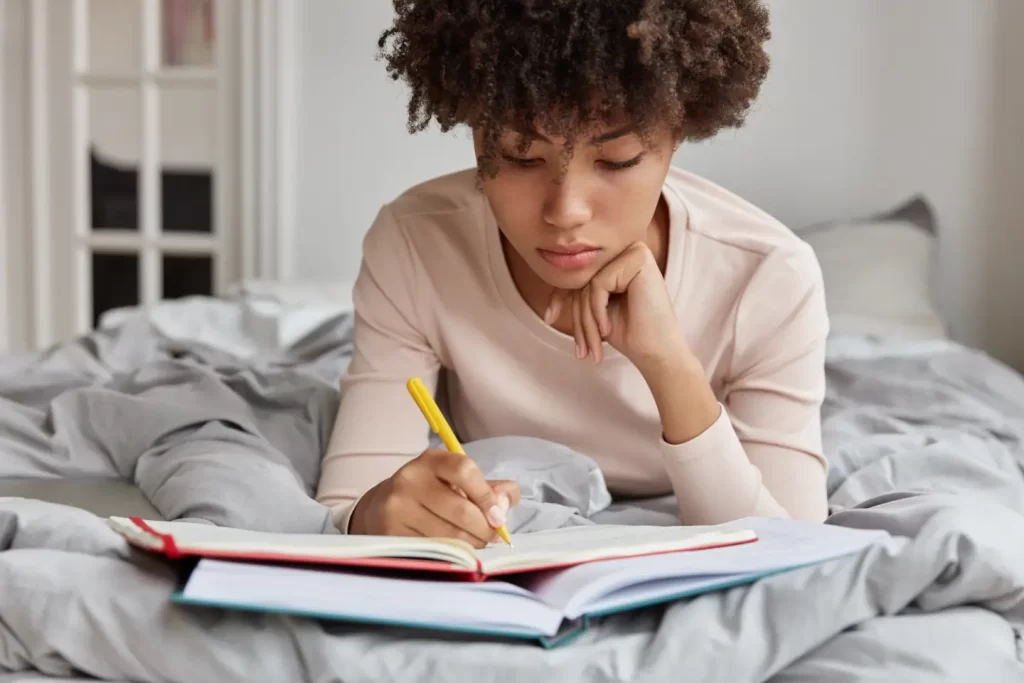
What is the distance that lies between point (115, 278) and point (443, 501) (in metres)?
2.91

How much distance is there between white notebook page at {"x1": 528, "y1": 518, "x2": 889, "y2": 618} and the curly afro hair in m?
0.39

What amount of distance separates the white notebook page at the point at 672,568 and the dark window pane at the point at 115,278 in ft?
9.92

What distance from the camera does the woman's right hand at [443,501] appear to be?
84 cm

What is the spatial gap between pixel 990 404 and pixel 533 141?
1080 millimetres

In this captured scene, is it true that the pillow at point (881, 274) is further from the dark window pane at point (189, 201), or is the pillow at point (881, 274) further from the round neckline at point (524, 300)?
the dark window pane at point (189, 201)

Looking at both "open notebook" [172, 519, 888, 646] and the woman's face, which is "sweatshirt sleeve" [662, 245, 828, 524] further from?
"open notebook" [172, 519, 888, 646]

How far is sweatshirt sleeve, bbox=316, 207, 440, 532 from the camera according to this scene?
1.16m

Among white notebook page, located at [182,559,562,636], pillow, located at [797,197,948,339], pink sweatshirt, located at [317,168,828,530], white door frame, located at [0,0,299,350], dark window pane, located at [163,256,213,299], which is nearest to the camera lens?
white notebook page, located at [182,559,562,636]

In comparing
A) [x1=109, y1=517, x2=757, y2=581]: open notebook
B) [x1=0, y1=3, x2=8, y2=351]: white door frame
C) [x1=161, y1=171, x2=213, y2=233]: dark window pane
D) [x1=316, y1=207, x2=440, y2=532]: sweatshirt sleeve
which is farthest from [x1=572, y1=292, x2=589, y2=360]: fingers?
[x1=0, y1=3, x2=8, y2=351]: white door frame

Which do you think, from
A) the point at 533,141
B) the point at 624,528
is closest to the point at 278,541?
the point at 624,528

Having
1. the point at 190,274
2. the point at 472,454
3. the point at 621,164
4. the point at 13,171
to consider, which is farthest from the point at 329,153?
the point at 621,164

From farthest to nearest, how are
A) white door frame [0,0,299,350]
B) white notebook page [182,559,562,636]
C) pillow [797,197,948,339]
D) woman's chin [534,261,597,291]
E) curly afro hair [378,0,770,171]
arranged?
white door frame [0,0,299,350], pillow [797,197,948,339], woman's chin [534,261,597,291], curly afro hair [378,0,770,171], white notebook page [182,559,562,636]

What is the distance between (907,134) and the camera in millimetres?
2779

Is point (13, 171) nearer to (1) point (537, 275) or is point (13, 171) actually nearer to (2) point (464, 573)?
(1) point (537, 275)
